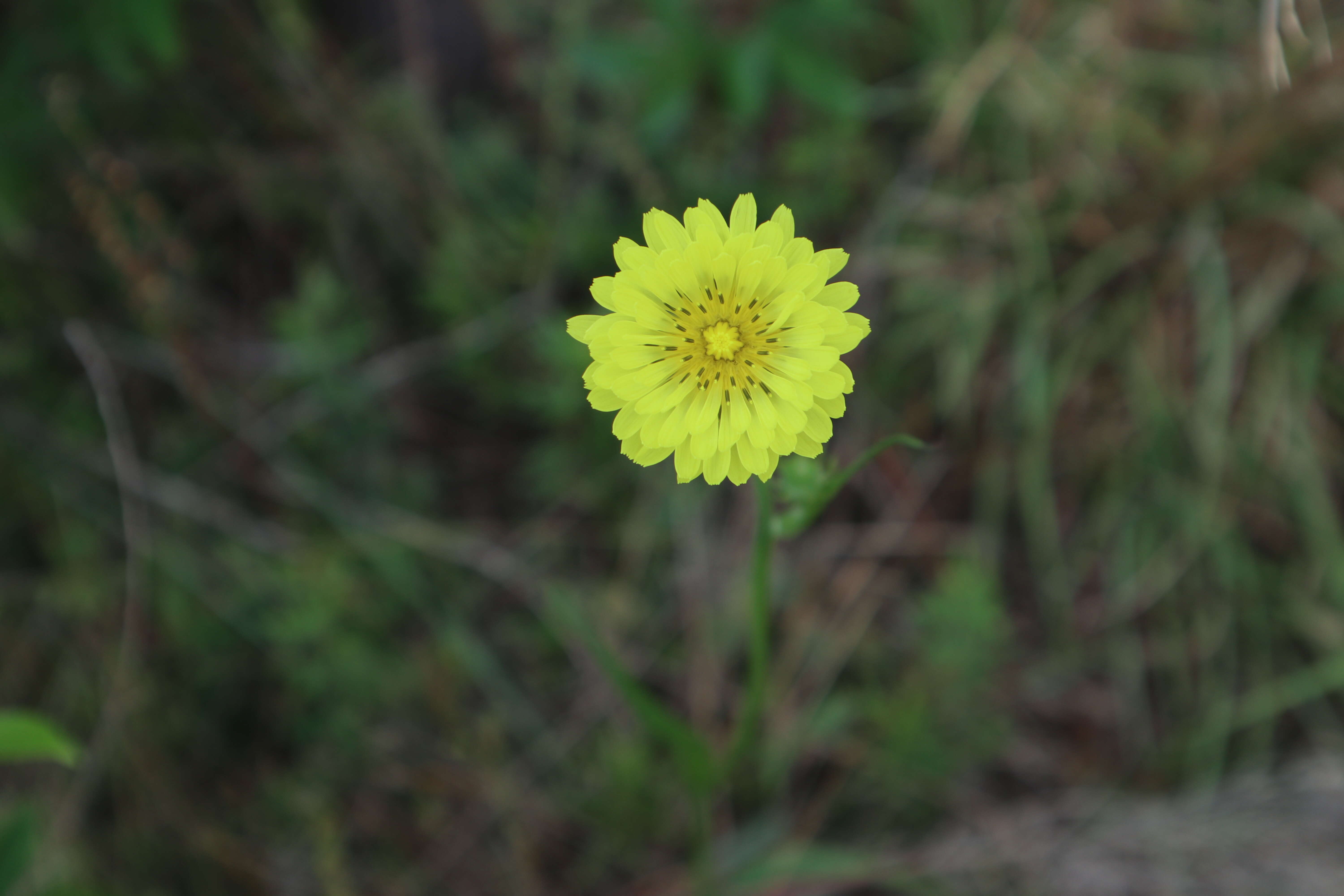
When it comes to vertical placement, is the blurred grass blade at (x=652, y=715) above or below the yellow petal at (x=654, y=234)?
below

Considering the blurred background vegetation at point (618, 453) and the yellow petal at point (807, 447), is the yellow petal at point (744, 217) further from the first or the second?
the blurred background vegetation at point (618, 453)

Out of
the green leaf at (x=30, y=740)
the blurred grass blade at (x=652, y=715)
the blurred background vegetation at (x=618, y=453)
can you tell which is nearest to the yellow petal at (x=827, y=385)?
the blurred grass blade at (x=652, y=715)

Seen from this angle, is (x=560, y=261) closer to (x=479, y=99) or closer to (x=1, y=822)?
(x=479, y=99)

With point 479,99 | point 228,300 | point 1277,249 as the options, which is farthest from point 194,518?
point 1277,249

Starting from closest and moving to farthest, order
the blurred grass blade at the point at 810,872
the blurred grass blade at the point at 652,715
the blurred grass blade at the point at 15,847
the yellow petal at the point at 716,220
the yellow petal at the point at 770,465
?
the yellow petal at the point at 770,465 < the yellow petal at the point at 716,220 < the blurred grass blade at the point at 652,715 < the blurred grass blade at the point at 15,847 < the blurred grass blade at the point at 810,872

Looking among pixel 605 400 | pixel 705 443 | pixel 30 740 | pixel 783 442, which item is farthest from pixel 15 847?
pixel 783 442

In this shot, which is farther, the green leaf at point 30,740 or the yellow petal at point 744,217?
the green leaf at point 30,740

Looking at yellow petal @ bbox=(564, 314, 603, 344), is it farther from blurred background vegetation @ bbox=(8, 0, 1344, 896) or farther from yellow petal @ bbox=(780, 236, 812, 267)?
blurred background vegetation @ bbox=(8, 0, 1344, 896)
